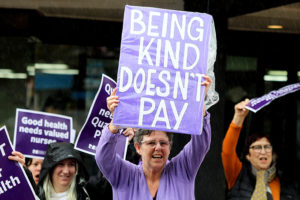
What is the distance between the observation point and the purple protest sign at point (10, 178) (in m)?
4.74

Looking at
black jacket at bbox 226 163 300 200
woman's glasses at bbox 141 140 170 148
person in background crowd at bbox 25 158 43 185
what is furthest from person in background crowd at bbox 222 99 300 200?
person in background crowd at bbox 25 158 43 185

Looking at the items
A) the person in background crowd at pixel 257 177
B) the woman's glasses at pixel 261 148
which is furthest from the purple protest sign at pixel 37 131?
the woman's glasses at pixel 261 148

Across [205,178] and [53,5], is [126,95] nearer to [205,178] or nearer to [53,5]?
[205,178]

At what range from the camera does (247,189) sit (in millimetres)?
5258

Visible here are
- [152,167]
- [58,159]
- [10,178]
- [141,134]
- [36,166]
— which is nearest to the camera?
[152,167]

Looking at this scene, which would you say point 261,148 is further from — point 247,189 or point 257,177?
point 247,189

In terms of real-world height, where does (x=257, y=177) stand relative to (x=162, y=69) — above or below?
below

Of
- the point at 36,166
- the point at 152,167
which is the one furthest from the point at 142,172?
the point at 36,166

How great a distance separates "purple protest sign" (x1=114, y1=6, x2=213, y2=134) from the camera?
3.91m

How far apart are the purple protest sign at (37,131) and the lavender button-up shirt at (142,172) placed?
4.74 feet

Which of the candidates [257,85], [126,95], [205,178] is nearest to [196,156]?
[126,95]

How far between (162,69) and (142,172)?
2.09 ft

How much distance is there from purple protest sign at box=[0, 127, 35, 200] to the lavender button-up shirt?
3.37 ft

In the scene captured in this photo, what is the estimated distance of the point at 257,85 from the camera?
8.27m
